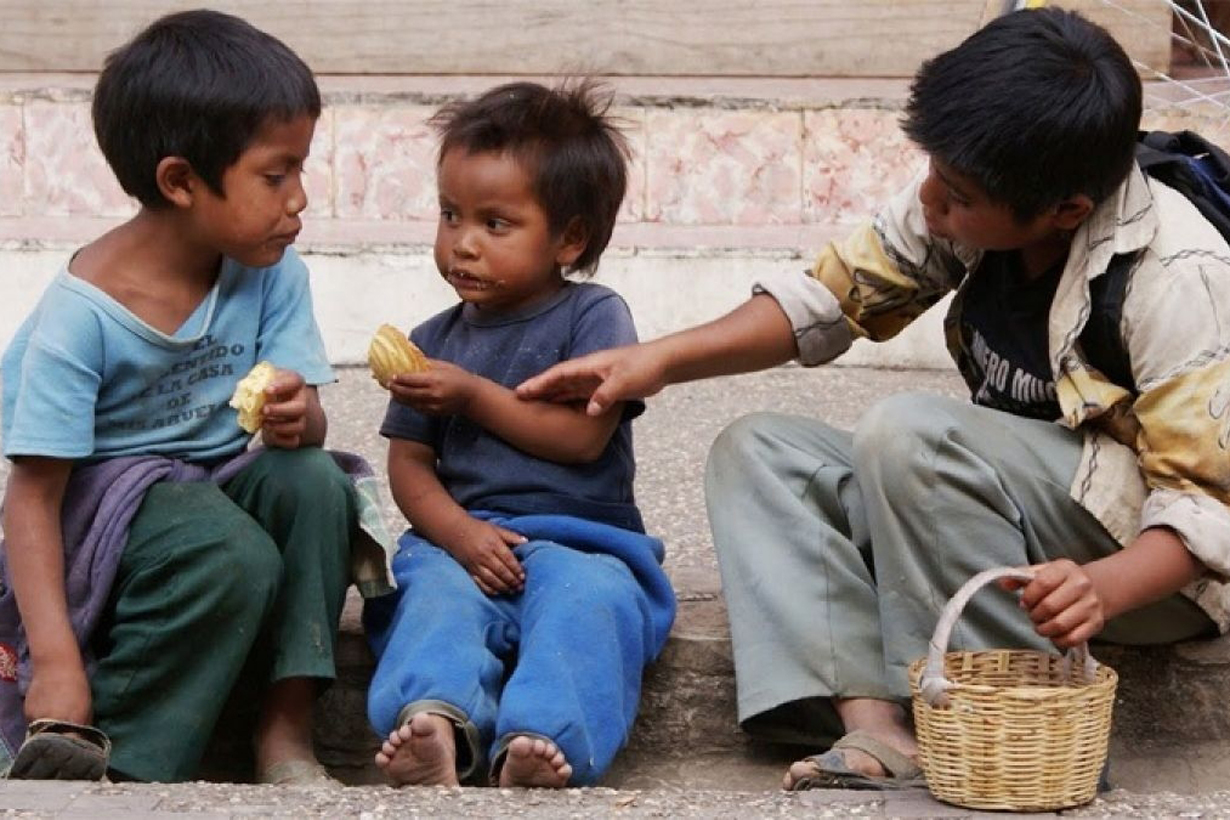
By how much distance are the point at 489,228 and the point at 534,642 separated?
2.22ft

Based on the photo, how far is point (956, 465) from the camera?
297 centimetres

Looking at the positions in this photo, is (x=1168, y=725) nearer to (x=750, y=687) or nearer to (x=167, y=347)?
(x=750, y=687)

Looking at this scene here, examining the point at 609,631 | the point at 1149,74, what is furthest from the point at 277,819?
the point at 1149,74

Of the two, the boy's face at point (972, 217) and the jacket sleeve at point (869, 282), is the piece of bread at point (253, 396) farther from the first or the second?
the boy's face at point (972, 217)

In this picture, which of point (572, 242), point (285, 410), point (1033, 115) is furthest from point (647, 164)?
point (1033, 115)

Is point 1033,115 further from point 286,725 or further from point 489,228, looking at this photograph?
point 286,725

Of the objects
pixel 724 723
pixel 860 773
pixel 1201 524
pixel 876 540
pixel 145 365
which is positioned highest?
pixel 145 365

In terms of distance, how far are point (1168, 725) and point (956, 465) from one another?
69cm

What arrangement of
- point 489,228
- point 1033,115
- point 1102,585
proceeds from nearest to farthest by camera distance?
point 1102,585, point 1033,115, point 489,228

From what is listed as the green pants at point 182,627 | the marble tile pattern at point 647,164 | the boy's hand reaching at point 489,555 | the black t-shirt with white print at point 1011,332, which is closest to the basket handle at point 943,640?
the black t-shirt with white print at point 1011,332

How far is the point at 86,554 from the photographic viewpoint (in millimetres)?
3053

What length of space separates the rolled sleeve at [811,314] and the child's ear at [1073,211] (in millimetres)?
448

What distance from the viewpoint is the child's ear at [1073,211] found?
116 inches

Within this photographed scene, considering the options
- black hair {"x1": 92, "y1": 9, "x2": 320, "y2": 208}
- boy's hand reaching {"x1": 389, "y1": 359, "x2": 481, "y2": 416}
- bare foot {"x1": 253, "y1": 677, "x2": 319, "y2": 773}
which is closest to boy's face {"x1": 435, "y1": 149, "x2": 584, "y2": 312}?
boy's hand reaching {"x1": 389, "y1": 359, "x2": 481, "y2": 416}
